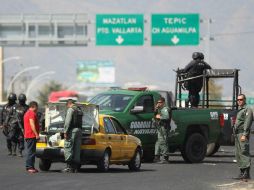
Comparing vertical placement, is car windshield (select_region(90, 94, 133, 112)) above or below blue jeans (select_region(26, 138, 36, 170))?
above

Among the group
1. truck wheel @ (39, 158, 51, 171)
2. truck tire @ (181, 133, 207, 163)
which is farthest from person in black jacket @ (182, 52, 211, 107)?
truck wheel @ (39, 158, 51, 171)

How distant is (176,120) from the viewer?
27906 millimetres

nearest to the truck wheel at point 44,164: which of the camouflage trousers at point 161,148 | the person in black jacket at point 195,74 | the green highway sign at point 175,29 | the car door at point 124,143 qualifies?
the car door at point 124,143

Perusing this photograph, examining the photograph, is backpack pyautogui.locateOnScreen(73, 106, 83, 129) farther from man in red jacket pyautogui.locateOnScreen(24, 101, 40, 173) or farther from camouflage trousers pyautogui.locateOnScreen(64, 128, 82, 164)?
man in red jacket pyautogui.locateOnScreen(24, 101, 40, 173)

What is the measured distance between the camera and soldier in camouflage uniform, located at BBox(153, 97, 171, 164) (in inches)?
1062

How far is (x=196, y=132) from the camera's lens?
94.2 feet

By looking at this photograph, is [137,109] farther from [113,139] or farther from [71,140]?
[71,140]

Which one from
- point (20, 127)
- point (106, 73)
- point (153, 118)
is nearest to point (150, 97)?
point (153, 118)

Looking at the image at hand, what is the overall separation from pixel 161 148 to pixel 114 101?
5.76 feet

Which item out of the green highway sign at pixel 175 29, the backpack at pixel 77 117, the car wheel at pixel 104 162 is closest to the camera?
the backpack at pixel 77 117

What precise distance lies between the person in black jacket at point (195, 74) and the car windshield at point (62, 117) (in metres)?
6.89

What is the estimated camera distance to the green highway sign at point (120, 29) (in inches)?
2648

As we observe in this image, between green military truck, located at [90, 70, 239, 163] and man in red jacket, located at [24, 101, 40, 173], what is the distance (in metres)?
3.52

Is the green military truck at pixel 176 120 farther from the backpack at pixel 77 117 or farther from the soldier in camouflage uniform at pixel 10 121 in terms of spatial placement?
the backpack at pixel 77 117
